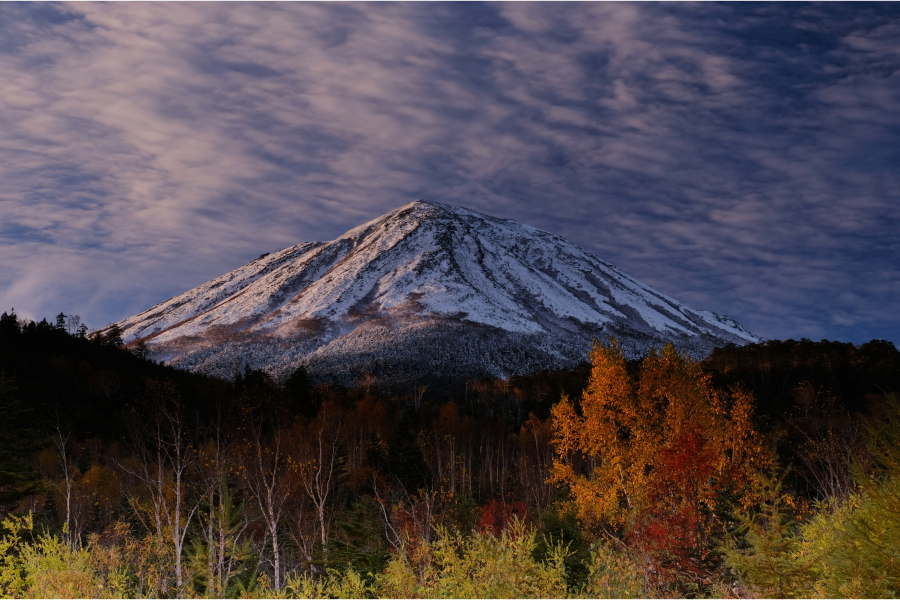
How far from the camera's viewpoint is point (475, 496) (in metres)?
56.0

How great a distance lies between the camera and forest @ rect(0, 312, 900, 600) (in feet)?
33.4

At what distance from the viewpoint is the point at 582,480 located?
2745 cm

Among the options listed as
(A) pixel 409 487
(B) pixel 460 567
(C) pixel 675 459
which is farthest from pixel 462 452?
(B) pixel 460 567

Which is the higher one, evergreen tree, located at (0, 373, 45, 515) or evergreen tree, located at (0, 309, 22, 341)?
evergreen tree, located at (0, 309, 22, 341)

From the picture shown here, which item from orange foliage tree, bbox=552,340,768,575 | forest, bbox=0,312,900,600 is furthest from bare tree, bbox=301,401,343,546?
orange foliage tree, bbox=552,340,768,575

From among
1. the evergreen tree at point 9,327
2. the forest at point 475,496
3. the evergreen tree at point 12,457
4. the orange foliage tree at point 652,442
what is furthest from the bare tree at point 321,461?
the evergreen tree at point 9,327

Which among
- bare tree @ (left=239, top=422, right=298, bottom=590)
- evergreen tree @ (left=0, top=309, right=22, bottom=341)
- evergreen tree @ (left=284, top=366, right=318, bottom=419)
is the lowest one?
bare tree @ (left=239, top=422, right=298, bottom=590)

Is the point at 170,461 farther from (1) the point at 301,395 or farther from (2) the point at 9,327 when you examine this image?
(2) the point at 9,327

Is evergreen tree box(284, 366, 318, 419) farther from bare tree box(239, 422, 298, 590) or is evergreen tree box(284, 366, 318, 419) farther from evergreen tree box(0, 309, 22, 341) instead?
evergreen tree box(0, 309, 22, 341)

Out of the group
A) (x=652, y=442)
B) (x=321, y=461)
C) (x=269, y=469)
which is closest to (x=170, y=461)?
(x=269, y=469)

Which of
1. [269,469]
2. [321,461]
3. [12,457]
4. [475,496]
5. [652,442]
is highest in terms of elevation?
[652,442]

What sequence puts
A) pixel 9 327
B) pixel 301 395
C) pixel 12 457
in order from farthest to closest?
pixel 9 327
pixel 301 395
pixel 12 457

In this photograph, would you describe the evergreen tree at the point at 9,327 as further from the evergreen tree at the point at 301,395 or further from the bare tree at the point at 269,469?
the bare tree at the point at 269,469

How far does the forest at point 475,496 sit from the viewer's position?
10.2 m
